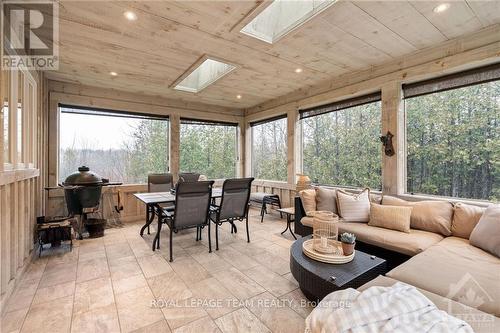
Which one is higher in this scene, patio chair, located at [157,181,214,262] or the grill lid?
the grill lid

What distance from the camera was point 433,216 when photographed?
8.49ft

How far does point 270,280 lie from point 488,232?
80.0 inches

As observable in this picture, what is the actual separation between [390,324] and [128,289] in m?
2.22

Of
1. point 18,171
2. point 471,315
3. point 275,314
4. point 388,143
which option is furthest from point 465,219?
Result: point 18,171

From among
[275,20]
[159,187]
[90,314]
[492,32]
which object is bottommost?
[90,314]

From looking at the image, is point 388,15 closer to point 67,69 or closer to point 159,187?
point 159,187

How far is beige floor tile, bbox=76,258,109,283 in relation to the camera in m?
2.46

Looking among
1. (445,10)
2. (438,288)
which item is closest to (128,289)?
(438,288)

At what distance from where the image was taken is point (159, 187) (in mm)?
4234

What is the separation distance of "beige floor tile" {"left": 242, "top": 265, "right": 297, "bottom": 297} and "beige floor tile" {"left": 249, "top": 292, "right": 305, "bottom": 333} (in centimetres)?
12

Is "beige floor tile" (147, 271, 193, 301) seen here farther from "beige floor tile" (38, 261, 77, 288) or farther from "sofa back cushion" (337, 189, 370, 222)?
"sofa back cushion" (337, 189, 370, 222)

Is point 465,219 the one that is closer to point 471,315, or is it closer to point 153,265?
point 471,315

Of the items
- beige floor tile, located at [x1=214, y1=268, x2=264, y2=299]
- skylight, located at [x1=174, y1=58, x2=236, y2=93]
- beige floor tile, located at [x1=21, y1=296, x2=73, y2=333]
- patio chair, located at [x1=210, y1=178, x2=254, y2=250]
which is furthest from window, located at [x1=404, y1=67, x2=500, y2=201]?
beige floor tile, located at [x1=21, y1=296, x2=73, y2=333]

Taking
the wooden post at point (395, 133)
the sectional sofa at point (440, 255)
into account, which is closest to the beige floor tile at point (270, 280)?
the sectional sofa at point (440, 255)
